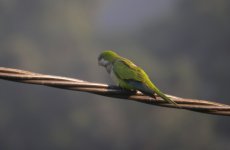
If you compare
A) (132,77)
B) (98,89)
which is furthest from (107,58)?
(98,89)

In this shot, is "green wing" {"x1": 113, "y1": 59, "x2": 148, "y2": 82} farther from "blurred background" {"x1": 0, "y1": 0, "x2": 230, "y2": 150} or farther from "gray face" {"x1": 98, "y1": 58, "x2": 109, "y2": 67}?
"blurred background" {"x1": 0, "y1": 0, "x2": 230, "y2": 150}

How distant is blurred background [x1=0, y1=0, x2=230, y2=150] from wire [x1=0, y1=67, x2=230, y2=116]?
49.0m

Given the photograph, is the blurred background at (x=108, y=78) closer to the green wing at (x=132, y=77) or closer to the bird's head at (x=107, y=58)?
the bird's head at (x=107, y=58)

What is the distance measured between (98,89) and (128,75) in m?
1.04

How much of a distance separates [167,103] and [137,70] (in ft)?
2.84

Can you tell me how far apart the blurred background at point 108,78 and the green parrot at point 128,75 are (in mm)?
47724

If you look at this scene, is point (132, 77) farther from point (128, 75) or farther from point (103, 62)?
point (103, 62)

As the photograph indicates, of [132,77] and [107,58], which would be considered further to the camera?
[107,58]

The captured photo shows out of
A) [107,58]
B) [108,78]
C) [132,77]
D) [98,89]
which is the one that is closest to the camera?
[98,89]

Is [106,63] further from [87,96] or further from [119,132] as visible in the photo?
[87,96]

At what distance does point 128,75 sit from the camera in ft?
16.1

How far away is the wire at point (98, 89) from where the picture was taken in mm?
3723

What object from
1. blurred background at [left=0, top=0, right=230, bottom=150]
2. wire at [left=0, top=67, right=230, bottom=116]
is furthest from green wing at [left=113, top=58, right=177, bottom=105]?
blurred background at [left=0, top=0, right=230, bottom=150]

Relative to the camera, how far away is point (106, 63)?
544cm
